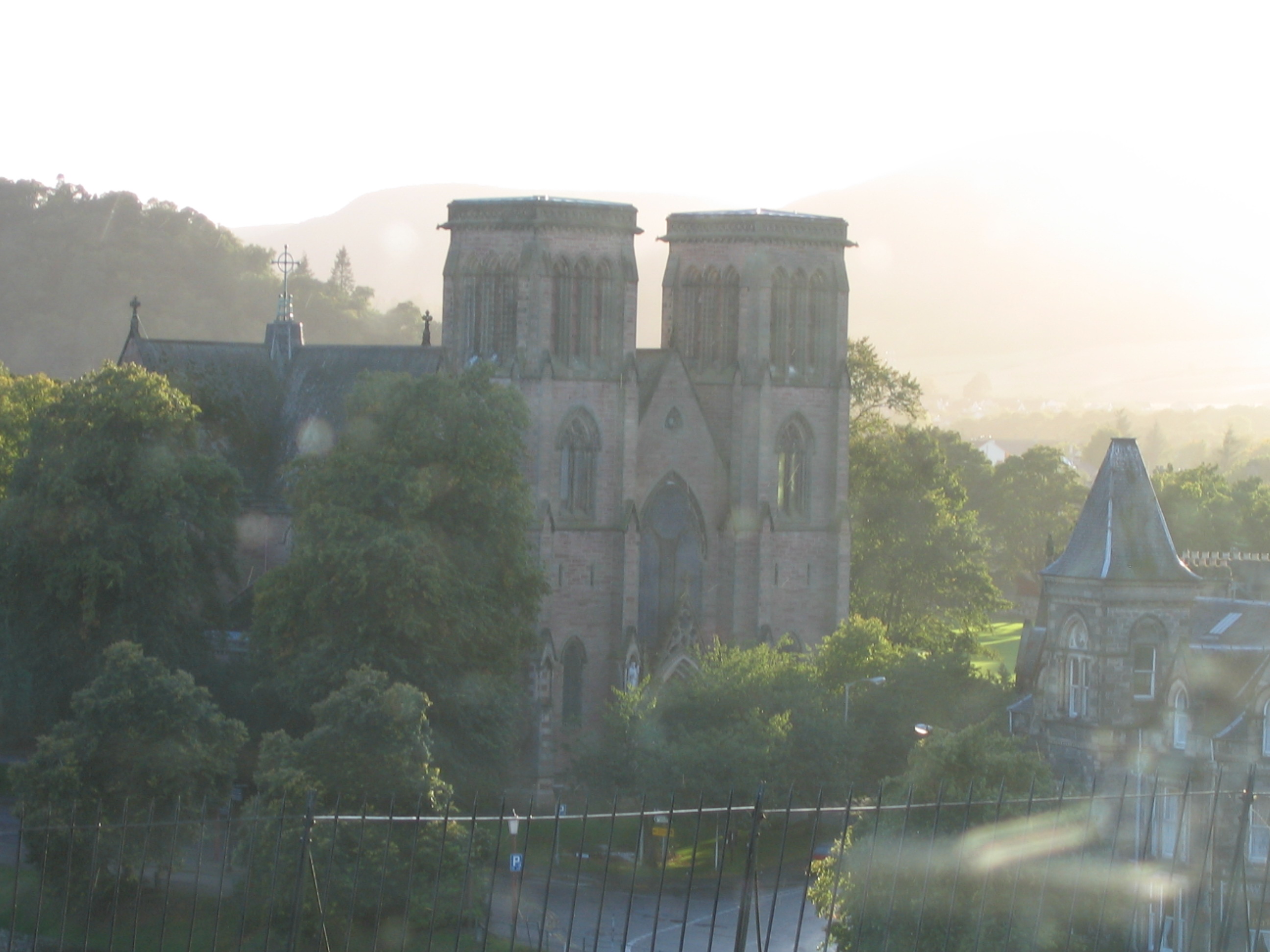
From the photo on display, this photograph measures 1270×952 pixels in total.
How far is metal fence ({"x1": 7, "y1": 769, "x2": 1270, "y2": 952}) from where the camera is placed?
28.7m

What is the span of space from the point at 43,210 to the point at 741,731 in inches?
3451

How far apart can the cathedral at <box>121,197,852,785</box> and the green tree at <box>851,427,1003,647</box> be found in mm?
12634

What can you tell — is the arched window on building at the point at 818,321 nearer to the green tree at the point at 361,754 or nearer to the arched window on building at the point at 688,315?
the arched window on building at the point at 688,315

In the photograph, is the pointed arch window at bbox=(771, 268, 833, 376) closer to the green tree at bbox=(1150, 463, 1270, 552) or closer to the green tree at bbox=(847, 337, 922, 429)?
the green tree at bbox=(847, 337, 922, 429)

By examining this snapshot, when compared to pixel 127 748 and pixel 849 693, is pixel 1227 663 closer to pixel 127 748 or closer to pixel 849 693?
pixel 849 693

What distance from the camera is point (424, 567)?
42094mm

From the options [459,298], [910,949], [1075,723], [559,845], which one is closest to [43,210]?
[459,298]

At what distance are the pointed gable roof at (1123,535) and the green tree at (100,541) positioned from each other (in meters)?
19.4

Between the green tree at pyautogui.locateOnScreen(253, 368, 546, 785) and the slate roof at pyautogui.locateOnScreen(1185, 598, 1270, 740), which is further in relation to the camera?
the green tree at pyautogui.locateOnScreen(253, 368, 546, 785)

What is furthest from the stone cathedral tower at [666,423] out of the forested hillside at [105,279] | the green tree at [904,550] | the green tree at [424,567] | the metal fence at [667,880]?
the forested hillside at [105,279]

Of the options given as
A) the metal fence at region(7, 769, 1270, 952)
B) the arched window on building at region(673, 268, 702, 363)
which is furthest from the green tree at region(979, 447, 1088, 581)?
→ the metal fence at region(7, 769, 1270, 952)

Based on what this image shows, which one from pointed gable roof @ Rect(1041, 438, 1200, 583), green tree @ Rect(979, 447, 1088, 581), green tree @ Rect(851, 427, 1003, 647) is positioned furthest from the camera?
green tree @ Rect(979, 447, 1088, 581)

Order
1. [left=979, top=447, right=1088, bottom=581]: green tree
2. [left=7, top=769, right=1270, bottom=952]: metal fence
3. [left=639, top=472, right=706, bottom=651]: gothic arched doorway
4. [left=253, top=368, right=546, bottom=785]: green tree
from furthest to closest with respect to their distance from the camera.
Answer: [left=979, top=447, right=1088, bottom=581]: green tree, [left=639, top=472, right=706, bottom=651]: gothic arched doorway, [left=253, top=368, right=546, bottom=785]: green tree, [left=7, top=769, right=1270, bottom=952]: metal fence

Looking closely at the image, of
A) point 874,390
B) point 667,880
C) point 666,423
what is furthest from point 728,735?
point 874,390
